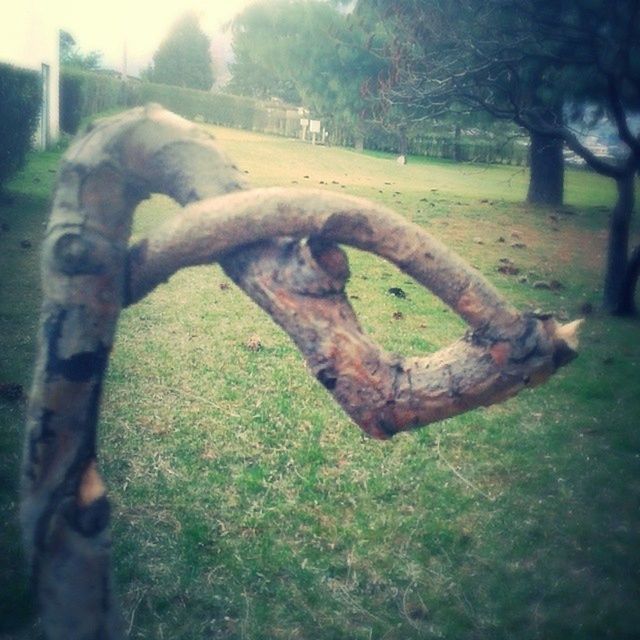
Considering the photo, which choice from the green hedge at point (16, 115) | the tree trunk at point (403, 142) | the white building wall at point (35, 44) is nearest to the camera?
the white building wall at point (35, 44)

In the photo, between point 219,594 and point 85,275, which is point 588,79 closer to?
point 219,594

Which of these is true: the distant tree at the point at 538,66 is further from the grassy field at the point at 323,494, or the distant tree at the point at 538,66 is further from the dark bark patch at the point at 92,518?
the dark bark patch at the point at 92,518

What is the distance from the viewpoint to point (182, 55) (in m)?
2.35

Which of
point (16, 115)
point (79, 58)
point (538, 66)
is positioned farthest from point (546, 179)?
point (79, 58)

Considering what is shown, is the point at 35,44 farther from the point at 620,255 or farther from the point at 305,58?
the point at 620,255

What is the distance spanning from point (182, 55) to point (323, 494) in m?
1.81

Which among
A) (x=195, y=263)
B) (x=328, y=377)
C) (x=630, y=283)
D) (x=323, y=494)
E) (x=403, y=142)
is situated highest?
(x=403, y=142)

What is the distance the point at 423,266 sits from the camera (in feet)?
3.30

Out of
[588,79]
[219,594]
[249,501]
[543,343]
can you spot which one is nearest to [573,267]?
[588,79]

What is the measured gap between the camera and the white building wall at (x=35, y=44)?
4.08 meters

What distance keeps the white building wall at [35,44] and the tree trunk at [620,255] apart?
4609 millimetres

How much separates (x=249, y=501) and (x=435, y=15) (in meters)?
5.57

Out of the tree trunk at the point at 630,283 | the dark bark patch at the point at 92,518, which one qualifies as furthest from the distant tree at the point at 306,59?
the tree trunk at the point at 630,283

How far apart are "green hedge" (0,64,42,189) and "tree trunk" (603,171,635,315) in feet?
20.7
